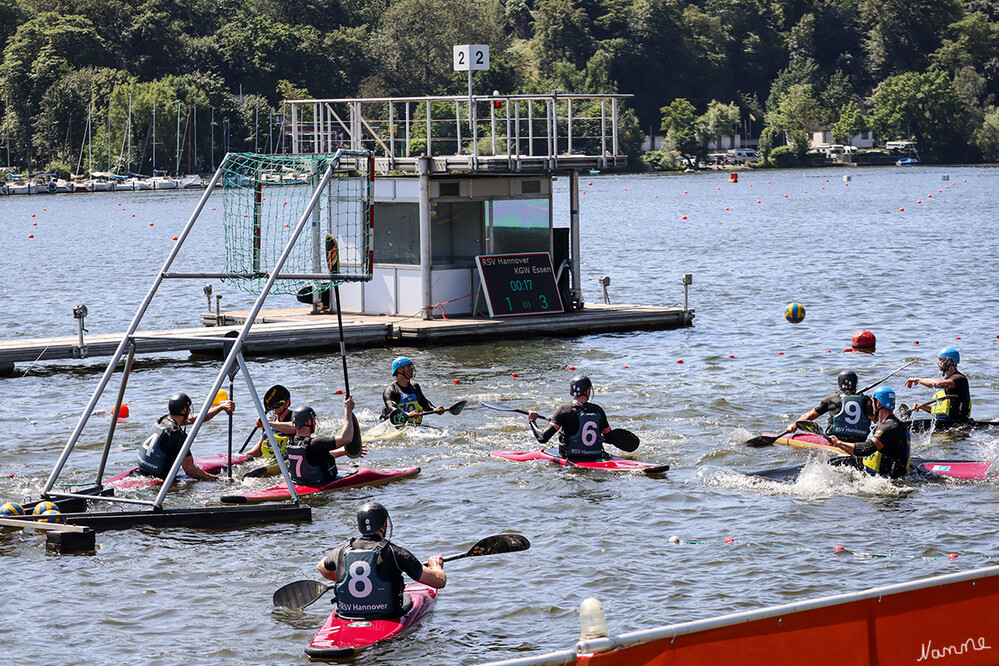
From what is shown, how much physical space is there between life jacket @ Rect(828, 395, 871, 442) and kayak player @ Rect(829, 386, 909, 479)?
0.76 meters

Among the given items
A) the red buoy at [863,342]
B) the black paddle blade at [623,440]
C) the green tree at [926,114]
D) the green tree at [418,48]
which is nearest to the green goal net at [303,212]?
the black paddle blade at [623,440]

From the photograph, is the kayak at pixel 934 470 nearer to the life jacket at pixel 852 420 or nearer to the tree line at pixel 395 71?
the life jacket at pixel 852 420

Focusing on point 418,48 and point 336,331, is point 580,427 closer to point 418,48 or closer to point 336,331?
point 336,331

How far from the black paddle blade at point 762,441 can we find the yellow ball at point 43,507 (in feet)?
31.5

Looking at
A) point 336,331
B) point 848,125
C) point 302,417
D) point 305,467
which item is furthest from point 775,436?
point 848,125

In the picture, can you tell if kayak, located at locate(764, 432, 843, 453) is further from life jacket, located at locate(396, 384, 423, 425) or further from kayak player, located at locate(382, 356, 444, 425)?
life jacket, located at locate(396, 384, 423, 425)

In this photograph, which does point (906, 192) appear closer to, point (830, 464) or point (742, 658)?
point (830, 464)

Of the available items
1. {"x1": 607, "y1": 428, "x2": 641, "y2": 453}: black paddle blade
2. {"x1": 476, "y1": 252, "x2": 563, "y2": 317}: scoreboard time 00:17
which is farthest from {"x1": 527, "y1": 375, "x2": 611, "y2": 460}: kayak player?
{"x1": 476, "y1": 252, "x2": 563, "y2": 317}: scoreboard time 00:17

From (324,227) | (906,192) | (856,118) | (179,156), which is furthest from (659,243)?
(856,118)

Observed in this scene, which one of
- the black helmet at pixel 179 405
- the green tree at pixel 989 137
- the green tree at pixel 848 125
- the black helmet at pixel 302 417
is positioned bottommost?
the black helmet at pixel 302 417

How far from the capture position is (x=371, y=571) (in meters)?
10.9

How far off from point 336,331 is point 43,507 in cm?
1273

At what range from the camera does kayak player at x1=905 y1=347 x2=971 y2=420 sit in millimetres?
19266

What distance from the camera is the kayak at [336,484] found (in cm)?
1541
